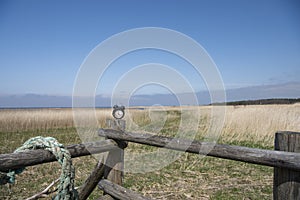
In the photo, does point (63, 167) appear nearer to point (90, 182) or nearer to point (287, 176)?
point (90, 182)

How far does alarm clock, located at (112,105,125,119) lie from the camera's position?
2.98 m

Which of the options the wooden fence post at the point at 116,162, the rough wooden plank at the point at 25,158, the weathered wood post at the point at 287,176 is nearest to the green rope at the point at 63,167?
the rough wooden plank at the point at 25,158

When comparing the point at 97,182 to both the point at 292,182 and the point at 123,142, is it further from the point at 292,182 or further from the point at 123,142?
the point at 292,182

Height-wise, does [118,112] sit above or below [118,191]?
above

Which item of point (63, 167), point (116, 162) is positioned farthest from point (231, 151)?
point (116, 162)

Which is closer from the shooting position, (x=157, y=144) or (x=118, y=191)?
(x=157, y=144)

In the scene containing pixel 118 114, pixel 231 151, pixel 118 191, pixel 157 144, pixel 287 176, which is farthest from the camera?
pixel 118 114

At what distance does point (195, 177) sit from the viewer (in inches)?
216

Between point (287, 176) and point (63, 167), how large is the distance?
1.56 meters

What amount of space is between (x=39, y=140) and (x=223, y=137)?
32.4 ft

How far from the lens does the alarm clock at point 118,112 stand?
9.78 ft

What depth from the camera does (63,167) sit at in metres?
1.61

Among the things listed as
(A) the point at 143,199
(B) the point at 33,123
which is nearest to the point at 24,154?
(A) the point at 143,199

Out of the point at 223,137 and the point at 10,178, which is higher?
the point at 10,178
